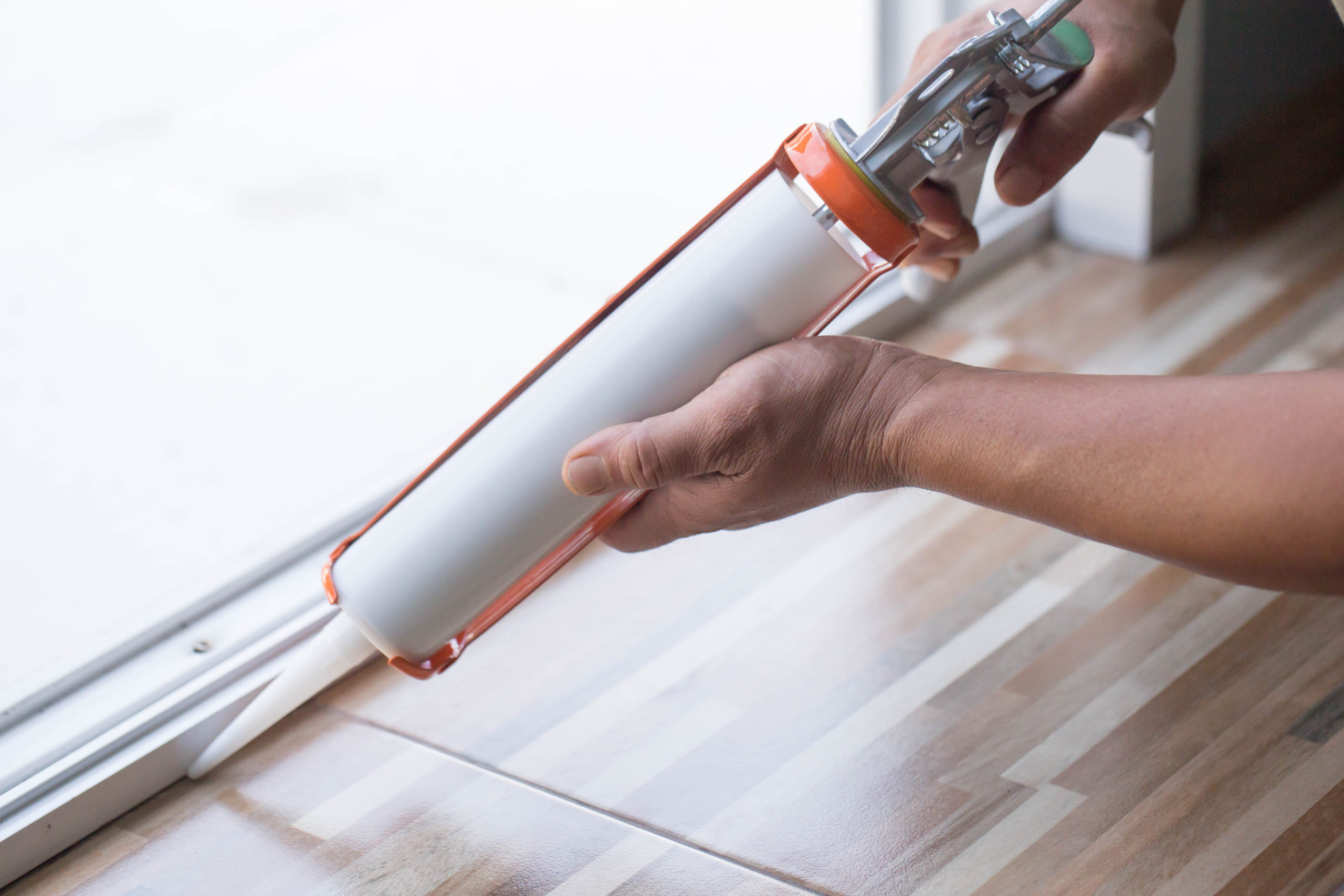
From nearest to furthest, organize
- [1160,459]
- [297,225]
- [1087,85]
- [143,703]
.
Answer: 1. [1160,459]
2. [1087,85]
3. [143,703]
4. [297,225]

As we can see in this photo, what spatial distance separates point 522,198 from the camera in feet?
5.31

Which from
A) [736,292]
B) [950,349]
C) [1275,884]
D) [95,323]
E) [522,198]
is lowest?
[1275,884]

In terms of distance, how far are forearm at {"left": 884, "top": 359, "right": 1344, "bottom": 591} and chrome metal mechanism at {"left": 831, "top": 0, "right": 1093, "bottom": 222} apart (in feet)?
0.32

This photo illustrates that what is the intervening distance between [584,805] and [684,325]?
0.97 feet

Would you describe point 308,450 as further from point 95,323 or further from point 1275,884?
point 1275,884

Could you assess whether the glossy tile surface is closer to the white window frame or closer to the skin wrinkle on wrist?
the white window frame

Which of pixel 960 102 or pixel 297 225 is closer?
pixel 960 102

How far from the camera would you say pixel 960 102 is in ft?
1.94

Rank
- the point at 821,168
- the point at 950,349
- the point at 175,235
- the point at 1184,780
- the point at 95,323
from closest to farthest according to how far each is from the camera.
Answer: the point at 821,168
the point at 1184,780
the point at 950,349
the point at 95,323
the point at 175,235

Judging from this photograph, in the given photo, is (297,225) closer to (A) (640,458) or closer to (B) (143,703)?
(B) (143,703)

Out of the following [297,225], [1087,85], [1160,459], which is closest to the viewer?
[1160,459]

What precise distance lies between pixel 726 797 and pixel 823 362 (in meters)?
0.26

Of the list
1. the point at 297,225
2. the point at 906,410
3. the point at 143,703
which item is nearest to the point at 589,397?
the point at 906,410

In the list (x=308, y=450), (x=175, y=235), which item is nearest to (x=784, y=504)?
(x=308, y=450)
